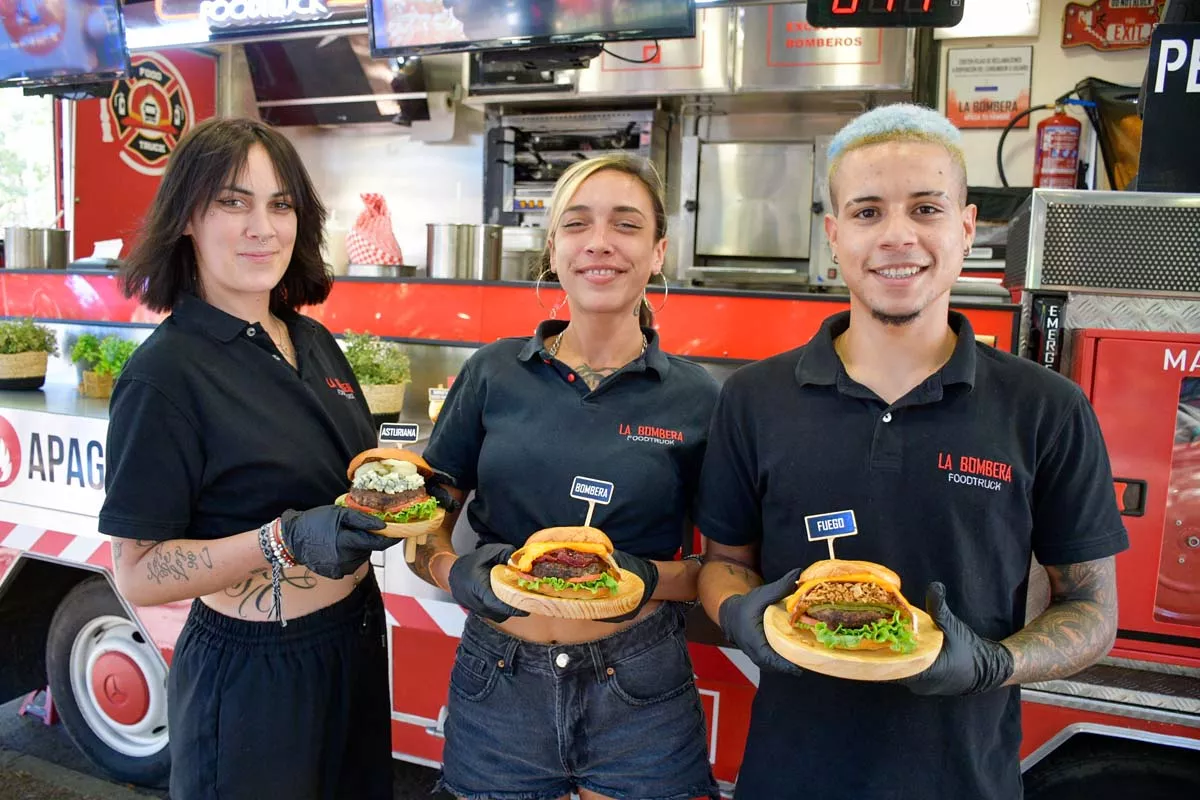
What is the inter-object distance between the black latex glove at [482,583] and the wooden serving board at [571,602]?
0.12 feet

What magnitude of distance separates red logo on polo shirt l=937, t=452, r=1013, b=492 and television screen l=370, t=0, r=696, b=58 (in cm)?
256

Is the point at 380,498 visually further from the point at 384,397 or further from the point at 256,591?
the point at 384,397

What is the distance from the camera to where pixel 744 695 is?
2.33 metres

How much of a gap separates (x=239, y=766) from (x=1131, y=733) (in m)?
1.97

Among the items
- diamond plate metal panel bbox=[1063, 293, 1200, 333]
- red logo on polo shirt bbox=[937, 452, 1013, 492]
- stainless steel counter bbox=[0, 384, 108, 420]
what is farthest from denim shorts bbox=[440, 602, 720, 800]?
stainless steel counter bbox=[0, 384, 108, 420]

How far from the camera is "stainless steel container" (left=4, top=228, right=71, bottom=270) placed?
17.5 feet

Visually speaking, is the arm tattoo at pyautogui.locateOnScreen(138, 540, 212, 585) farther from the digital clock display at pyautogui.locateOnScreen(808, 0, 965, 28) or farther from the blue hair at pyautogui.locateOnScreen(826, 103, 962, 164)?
the digital clock display at pyautogui.locateOnScreen(808, 0, 965, 28)

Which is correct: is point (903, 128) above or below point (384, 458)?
above

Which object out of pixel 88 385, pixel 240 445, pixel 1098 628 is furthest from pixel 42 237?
pixel 1098 628

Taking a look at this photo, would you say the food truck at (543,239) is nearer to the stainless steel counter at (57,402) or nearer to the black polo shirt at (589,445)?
the stainless steel counter at (57,402)

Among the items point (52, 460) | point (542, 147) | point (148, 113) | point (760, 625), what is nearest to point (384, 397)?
point (52, 460)

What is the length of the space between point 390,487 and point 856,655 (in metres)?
0.93

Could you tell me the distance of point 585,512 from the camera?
70.6 inches

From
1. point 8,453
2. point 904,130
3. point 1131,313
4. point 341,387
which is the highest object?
point 904,130
